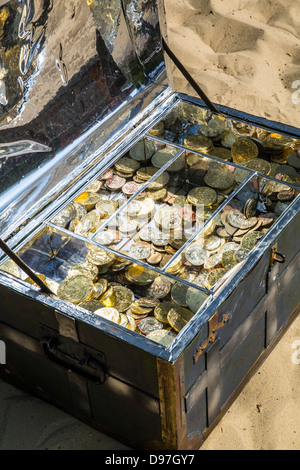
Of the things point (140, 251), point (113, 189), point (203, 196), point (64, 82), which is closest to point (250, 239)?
point (203, 196)

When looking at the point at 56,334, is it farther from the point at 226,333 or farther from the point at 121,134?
the point at 121,134

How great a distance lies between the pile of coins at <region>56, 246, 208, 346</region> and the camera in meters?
2.93

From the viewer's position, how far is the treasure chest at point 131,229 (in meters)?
2.55

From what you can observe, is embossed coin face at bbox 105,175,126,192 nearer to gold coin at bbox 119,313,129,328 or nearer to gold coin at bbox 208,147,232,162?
gold coin at bbox 208,147,232,162

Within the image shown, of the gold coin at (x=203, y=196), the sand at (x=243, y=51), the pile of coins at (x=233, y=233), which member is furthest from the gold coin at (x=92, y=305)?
A: the sand at (x=243, y=51)

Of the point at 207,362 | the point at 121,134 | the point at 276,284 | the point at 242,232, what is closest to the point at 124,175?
the point at 121,134

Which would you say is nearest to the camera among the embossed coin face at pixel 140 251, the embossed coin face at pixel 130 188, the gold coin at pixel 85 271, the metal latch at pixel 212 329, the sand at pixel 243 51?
the metal latch at pixel 212 329

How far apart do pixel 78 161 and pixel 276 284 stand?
103 cm

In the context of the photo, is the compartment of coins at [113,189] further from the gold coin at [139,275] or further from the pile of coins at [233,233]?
the pile of coins at [233,233]

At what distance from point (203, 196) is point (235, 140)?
33 centimetres

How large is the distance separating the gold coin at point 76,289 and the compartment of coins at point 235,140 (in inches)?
35.5

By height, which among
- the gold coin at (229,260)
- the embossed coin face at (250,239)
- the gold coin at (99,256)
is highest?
the gold coin at (99,256)

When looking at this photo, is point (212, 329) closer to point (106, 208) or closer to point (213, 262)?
point (213, 262)

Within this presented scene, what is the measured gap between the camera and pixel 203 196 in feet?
11.5
